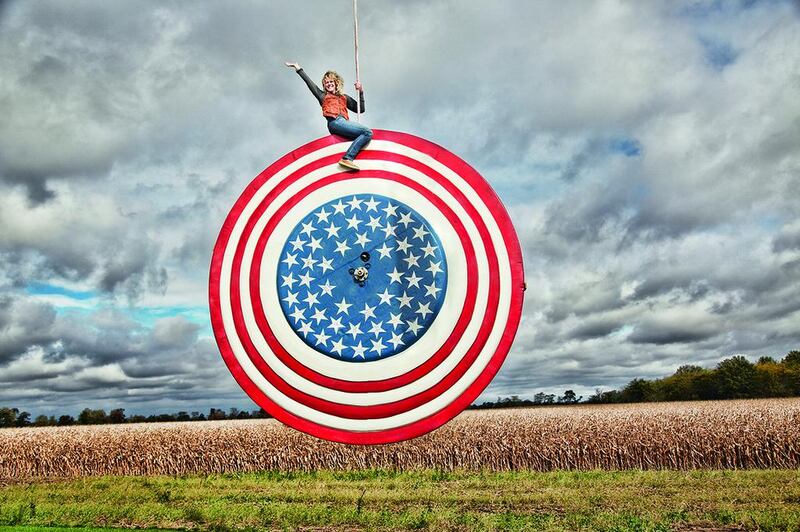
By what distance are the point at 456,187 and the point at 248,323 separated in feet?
4.24

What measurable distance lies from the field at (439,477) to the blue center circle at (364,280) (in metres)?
13.2

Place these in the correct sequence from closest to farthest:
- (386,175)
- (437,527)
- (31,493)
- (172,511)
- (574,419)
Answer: (386,175), (437,527), (172,511), (31,493), (574,419)

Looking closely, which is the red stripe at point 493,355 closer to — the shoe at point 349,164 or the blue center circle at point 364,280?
the shoe at point 349,164

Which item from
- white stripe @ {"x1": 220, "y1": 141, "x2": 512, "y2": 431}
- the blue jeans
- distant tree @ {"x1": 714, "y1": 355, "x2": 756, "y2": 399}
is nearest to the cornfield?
white stripe @ {"x1": 220, "y1": 141, "x2": 512, "y2": 431}

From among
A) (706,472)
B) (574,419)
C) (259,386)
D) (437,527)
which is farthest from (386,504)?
(259,386)

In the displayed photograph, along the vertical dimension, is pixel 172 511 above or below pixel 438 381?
below

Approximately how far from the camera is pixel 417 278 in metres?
3.49

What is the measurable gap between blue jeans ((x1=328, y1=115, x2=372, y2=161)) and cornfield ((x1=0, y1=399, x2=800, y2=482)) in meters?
20.2

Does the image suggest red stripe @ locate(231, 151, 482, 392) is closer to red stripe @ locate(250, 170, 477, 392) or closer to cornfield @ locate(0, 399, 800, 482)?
red stripe @ locate(250, 170, 477, 392)

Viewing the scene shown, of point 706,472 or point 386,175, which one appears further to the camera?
point 706,472

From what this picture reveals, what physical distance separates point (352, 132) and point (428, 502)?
1702 centimetres

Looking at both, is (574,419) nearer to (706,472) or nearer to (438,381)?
(706,472)

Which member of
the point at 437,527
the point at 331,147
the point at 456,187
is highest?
the point at 331,147

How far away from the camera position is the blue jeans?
12.0 ft
